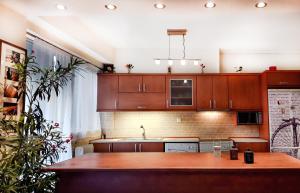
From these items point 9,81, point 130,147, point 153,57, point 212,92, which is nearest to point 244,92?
point 212,92

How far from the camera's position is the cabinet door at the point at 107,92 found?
17.1 ft

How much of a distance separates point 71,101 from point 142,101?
5.06 ft

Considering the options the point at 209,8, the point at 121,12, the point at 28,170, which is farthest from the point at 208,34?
the point at 28,170

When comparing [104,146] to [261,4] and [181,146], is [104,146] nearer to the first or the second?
[181,146]

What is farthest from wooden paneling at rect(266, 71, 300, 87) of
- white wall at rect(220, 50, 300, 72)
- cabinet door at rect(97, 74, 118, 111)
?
cabinet door at rect(97, 74, 118, 111)

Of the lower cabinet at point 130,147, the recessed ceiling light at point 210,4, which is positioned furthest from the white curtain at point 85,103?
the recessed ceiling light at point 210,4

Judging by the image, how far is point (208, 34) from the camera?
4402mm

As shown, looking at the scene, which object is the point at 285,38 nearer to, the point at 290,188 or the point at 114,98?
the point at 290,188

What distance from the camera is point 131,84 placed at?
17.1ft

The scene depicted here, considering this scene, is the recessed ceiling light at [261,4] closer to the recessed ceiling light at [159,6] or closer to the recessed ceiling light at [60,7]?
the recessed ceiling light at [159,6]

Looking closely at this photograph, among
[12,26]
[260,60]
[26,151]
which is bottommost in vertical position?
[26,151]

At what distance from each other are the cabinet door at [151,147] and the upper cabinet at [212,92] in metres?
1.08

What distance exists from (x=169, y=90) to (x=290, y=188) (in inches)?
118

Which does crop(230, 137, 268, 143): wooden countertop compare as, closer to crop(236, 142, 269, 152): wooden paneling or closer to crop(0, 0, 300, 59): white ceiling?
crop(236, 142, 269, 152): wooden paneling
